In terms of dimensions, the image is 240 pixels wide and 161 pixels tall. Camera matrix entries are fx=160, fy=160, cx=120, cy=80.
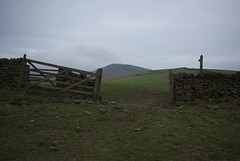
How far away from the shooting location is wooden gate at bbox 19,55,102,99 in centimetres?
1044

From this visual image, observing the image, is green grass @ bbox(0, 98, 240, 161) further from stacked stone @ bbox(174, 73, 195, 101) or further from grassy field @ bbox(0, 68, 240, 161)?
stacked stone @ bbox(174, 73, 195, 101)

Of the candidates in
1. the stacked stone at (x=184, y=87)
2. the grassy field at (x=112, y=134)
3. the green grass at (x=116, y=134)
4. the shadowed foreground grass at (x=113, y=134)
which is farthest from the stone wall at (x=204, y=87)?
the green grass at (x=116, y=134)

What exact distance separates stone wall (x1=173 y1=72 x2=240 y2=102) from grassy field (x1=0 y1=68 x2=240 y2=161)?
5.73ft

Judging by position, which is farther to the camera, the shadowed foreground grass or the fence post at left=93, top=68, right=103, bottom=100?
the fence post at left=93, top=68, right=103, bottom=100

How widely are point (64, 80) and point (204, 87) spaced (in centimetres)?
974

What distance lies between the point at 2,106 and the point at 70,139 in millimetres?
4809

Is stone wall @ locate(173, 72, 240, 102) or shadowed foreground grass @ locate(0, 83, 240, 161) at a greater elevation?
stone wall @ locate(173, 72, 240, 102)

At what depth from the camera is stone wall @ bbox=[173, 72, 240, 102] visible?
1098 centimetres

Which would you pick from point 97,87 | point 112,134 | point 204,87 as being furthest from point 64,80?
point 204,87

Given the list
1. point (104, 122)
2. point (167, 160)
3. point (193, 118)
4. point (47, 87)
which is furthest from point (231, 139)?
point (47, 87)

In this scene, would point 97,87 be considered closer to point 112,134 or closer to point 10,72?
point 112,134

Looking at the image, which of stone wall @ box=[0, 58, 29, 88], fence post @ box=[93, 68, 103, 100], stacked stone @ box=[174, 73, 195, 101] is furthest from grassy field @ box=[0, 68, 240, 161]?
stone wall @ box=[0, 58, 29, 88]

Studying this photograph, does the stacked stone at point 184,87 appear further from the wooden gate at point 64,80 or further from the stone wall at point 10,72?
the stone wall at point 10,72

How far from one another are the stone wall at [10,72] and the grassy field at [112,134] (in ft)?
9.00
